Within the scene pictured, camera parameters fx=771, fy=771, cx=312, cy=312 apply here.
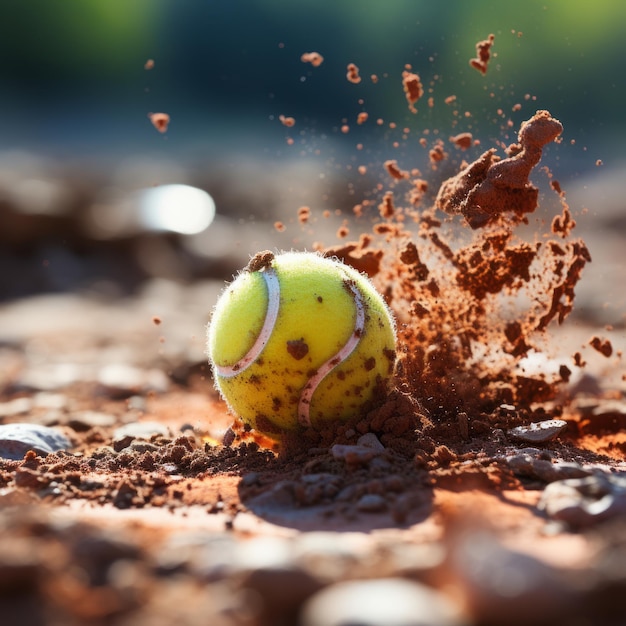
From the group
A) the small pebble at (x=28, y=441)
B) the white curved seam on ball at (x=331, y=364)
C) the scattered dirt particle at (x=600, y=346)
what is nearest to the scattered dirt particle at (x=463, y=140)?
the scattered dirt particle at (x=600, y=346)

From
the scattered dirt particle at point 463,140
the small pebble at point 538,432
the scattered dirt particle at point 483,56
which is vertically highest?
the scattered dirt particle at point 483,56

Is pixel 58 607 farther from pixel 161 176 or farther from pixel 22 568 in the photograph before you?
pixel 161 176

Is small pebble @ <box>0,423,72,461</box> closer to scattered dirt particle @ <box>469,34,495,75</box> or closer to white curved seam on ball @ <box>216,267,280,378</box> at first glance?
white curved seam on ball @ <box>216,267,280,378</box>

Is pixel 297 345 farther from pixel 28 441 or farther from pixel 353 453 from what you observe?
pixel 28 441

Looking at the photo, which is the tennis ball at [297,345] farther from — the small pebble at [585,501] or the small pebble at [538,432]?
the small pebble at [585,501]

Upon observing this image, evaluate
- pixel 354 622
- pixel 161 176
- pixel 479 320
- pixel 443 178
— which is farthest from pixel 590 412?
pixel 161 176

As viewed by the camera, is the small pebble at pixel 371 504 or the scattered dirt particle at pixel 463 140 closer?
the small pebble at pixel 371 504
